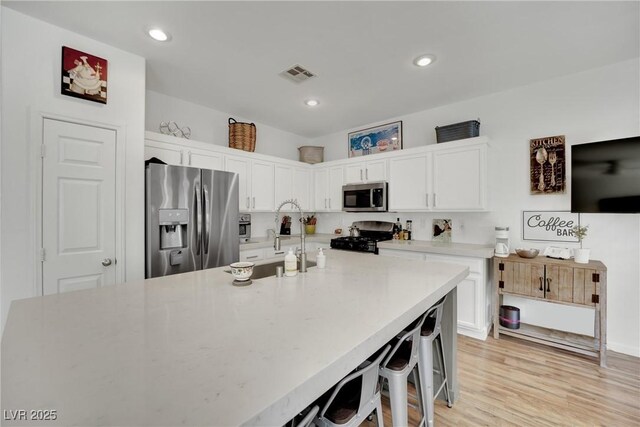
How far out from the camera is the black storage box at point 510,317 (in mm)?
2832

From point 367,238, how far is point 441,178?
48.2 inches

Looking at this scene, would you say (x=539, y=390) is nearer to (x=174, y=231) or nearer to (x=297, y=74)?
(x=174, y=231)

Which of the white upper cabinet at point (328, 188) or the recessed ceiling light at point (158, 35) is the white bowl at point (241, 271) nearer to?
the recessed ceiling light at point (158, 35)

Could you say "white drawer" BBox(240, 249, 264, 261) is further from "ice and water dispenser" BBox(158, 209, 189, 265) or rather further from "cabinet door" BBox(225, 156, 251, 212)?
"ice and water dispenser" BBox(158, 209, 189, 265)

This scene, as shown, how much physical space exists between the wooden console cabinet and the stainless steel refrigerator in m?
2.87

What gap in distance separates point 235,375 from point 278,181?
3.55 metres

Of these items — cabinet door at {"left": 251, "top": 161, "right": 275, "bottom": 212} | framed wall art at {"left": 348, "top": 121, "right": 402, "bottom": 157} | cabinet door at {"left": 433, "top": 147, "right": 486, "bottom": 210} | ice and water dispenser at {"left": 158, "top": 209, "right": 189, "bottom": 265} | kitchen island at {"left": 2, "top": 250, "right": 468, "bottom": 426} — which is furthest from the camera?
framed wall art at {"left": 348, "top": 121, "right": 402, "bottom": 157}

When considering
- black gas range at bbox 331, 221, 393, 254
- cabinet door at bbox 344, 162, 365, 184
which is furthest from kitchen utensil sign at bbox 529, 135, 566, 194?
cabinet door at bbox 344, 162, 365, 184

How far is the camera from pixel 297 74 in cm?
270

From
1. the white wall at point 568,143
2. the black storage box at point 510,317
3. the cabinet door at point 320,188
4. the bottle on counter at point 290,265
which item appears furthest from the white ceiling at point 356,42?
→ the black storage box at point 510,317

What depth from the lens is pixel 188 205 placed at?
2600 mm

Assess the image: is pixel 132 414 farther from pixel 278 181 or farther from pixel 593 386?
pixel 278 181

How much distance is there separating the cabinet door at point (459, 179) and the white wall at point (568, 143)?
0.96 ft

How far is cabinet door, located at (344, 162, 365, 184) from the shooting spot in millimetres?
4059
